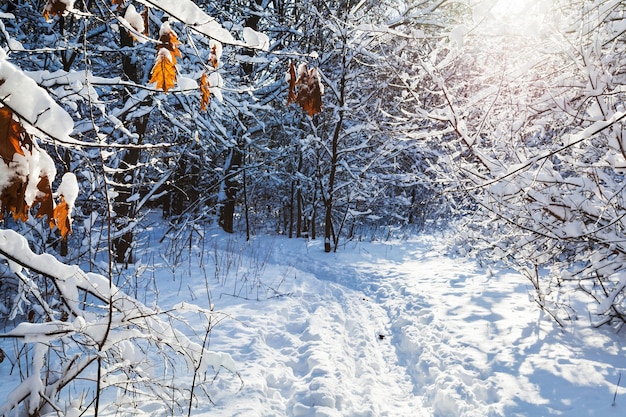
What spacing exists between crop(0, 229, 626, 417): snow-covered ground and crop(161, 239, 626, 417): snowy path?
0.01 metres

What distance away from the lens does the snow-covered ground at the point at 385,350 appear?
10.7 ft

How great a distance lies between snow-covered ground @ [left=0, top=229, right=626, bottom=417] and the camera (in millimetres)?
3250

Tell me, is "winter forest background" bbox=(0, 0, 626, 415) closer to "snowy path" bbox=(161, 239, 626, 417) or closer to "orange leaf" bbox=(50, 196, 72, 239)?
"orange leaf" bbox=(50, 196, 72, 239)

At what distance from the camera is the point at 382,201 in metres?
16.2

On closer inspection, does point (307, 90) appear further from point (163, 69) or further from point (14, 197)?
point (14, 197)

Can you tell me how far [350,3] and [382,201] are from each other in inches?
313

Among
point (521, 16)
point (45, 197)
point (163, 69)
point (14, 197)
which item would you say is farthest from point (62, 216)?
point (521, 16)

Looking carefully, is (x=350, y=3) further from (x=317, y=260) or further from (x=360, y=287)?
(x=360, y=287)

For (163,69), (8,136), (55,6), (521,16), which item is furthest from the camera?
(521,16)

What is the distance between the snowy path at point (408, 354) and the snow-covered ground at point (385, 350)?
0.01 m

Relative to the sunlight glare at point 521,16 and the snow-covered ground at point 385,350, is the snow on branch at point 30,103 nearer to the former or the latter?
the snow-covered ground at point 385,350

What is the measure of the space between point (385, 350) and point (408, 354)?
26cm

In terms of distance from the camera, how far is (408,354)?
15.3ft

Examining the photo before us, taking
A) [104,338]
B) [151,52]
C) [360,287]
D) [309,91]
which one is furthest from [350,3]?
[104,338]
